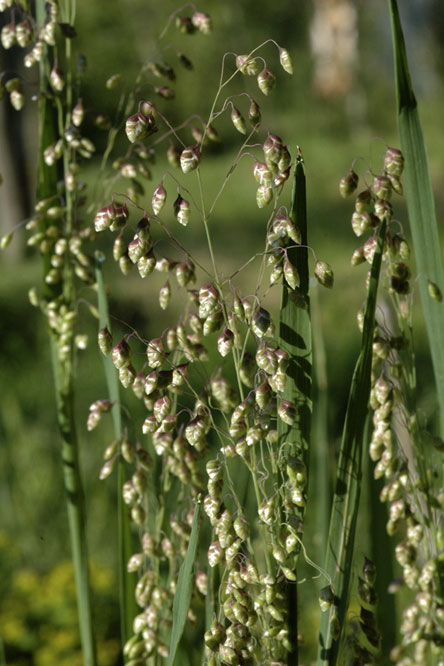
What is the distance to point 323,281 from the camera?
66 cm

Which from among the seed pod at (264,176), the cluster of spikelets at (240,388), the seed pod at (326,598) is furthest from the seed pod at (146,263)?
the seed pod at (326,598)

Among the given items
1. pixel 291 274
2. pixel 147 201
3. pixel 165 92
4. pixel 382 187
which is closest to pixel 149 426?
pixel 291 274

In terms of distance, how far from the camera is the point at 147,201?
5.01 meters

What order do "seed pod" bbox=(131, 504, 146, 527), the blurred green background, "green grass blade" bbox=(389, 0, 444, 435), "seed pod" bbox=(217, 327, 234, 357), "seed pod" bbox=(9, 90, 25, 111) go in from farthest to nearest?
the blurred green background → "seed pod" bbox=(9, 90, 25, 111) → "seed pod" bbox=(131, 504, 146, 527) → "green grass blade" bbox=(389, 0, 444, 435) → "seed pod" bbox=(217, 327, 234, 357)

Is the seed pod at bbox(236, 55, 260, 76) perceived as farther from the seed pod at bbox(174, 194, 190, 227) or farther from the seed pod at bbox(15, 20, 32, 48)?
the seed pod at bbox(15, 20, 32, 48)

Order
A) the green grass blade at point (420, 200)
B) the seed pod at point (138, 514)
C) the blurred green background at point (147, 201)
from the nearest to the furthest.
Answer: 1. the green grass blade at point (420, 200)
2. the seed pod at point (138, 514)
3. the blurred green background at point (147, 201)

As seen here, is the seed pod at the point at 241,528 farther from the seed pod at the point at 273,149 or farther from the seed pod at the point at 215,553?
the seed pod at the point at 273,149

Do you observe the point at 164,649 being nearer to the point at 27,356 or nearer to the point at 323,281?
the point at 323,281

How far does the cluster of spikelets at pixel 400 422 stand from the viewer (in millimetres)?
706

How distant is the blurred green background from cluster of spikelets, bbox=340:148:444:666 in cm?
5

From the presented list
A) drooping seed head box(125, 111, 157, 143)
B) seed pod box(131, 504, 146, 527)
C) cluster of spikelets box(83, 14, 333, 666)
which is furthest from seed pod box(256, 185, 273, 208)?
seed pod box(131, 504, 146, 527)

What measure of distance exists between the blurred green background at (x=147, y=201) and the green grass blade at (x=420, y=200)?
66 mm

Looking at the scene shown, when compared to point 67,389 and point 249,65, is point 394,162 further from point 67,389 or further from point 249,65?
point 67,389

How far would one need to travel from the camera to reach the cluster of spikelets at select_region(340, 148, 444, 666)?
71 centimetres
